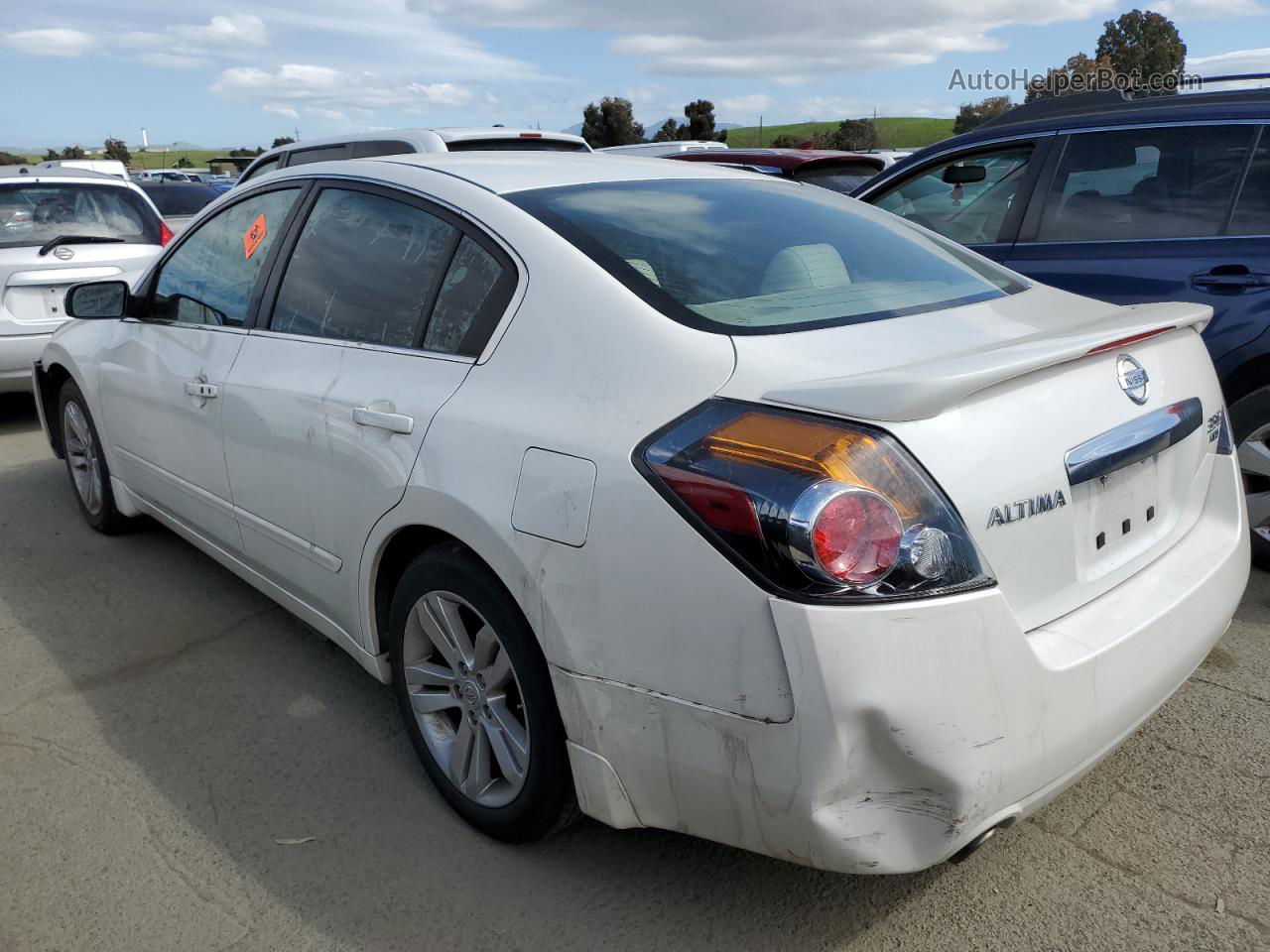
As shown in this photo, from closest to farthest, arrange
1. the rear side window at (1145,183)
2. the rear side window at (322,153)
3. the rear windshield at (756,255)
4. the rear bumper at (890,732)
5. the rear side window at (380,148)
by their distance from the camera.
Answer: the rear bumper at (890,732), the rear windshield at (756,255), the rear side window at (1145,183), the rear side window at (380,148), the rear side window at (322,153)

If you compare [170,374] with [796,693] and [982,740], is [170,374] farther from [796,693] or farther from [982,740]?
[982,740]

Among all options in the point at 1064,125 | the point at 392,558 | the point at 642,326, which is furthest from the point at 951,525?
the point at 1064,125

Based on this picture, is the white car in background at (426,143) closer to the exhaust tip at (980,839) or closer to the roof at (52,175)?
the roof at (52,175)

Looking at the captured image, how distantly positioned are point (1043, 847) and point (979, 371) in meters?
1.24

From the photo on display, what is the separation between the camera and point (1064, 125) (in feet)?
14.4

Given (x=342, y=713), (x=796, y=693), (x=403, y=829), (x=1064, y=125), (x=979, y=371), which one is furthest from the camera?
(x=1064, y=125)

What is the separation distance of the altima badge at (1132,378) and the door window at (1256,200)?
2.01 m

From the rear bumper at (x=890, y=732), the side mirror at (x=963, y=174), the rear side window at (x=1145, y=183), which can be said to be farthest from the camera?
the side mirror at (x=963, y=174)

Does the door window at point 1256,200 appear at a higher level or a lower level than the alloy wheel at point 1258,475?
higher

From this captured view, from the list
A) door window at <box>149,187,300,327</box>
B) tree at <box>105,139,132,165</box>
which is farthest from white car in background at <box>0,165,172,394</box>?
tree at <box>105,139,132,165</box>

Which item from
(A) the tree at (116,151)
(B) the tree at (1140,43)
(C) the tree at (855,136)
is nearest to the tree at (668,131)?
(C) the tree at (855,136)

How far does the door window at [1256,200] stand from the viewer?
378 centimetres

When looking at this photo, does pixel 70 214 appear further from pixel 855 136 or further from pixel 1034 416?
pixel 855 136

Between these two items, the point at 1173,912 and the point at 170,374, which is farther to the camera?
the point at 170,374
